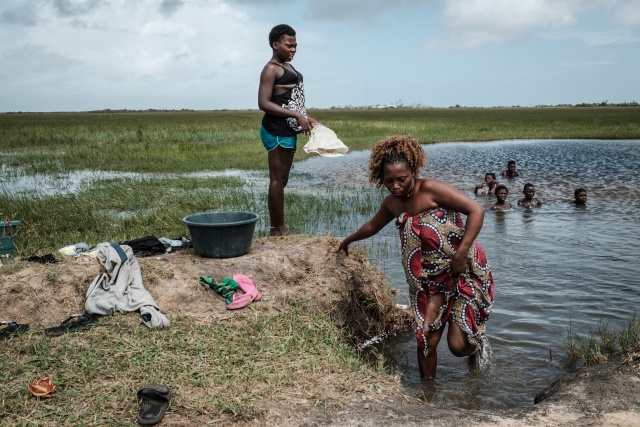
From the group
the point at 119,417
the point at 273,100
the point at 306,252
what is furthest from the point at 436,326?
the point at 273,100

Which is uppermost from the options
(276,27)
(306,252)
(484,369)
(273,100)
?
(276,27)

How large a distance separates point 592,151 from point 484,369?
17760 mm

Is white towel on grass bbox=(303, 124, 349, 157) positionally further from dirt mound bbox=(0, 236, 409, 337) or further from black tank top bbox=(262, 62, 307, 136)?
dirt mound bbox=(0, 236, 409, 337)

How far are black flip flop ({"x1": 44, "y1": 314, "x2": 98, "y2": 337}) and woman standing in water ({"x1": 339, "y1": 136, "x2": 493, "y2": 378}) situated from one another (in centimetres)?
212

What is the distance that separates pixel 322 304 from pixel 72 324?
5.96 feet

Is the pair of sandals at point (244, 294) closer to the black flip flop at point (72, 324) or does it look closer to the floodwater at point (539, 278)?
the black flip flop at point (72, 324)

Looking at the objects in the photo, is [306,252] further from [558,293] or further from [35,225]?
[35,225]

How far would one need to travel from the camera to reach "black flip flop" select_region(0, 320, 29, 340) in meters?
3.71

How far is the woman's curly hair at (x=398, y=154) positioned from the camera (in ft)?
11.5

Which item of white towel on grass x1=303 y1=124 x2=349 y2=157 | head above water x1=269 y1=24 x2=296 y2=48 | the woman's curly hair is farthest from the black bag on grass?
the woman's curly hair

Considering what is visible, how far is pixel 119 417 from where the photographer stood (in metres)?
2.89

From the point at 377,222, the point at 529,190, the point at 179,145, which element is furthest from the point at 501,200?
the point at 179,145

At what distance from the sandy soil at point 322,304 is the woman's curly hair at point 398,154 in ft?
4.32

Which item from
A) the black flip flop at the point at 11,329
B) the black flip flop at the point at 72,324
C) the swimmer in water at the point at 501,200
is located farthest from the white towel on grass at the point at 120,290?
the swimmer in water at the point at 501,200
